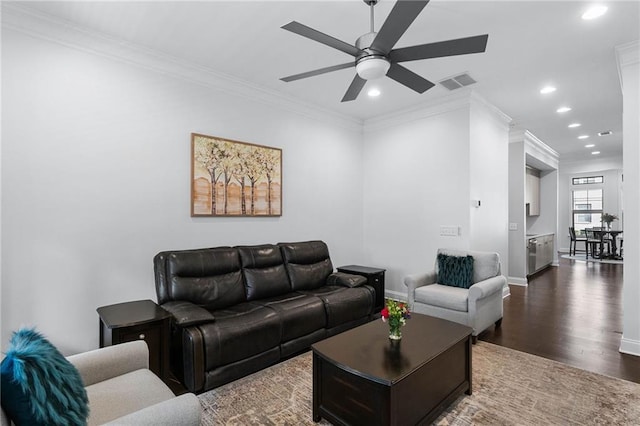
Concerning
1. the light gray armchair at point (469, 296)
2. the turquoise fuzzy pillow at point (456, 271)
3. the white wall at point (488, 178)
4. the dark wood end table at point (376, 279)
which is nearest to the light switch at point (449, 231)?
the white wall at point (488, 178)

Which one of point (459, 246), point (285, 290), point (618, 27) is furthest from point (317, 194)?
point (618, 27)

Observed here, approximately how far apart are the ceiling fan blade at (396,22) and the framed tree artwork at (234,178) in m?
2.19

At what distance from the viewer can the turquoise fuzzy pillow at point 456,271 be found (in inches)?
155

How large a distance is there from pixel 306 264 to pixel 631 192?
349cm

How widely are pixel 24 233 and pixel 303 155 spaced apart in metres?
3.20

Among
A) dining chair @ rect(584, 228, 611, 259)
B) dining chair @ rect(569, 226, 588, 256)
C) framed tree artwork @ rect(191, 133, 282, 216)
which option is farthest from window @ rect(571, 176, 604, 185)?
framed tree artwork @ rect(191, 133, 282, 216)

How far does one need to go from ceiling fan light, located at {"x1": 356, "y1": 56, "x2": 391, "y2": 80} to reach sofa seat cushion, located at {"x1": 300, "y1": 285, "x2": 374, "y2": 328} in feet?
7.37

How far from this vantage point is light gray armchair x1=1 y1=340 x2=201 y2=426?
132 centimetres

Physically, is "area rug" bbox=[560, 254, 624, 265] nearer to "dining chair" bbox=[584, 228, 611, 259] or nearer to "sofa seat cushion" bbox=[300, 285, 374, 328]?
"dining chair" bbox=[584, 228, 611, 259]

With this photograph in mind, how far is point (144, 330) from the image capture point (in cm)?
240

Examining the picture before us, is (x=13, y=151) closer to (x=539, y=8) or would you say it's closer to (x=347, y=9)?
(x=347, y=9)

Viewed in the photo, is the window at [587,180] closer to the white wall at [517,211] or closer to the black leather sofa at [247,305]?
the white wall at [517,211]

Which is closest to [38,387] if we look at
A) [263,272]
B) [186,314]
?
[186,314]

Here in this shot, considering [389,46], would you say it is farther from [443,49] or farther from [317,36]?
[317,36]
